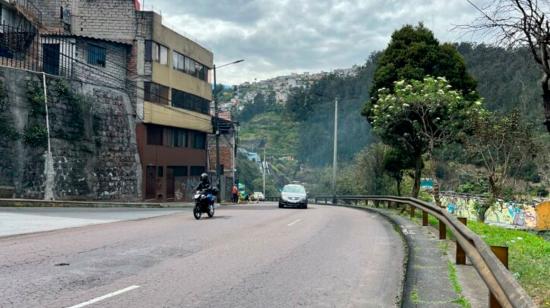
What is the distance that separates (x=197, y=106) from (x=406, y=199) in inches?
1232

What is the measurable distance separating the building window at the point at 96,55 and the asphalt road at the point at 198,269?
25.5 meters

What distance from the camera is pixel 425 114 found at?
25.5 m

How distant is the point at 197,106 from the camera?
48781 mm

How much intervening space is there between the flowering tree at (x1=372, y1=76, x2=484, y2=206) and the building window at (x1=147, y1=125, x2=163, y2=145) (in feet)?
62.3

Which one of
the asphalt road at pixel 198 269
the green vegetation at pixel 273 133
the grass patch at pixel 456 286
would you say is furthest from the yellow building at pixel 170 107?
the green vegetation at pixel 273 133

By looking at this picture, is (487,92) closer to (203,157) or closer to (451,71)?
(203,157)

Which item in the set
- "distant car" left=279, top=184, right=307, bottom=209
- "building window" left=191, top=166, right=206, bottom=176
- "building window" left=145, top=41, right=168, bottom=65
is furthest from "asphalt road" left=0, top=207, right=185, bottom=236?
"building window" left=191, top=166, right=206, bottom=176

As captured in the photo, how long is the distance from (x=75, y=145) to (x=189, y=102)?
1640cm

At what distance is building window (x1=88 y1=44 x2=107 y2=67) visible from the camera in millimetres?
37500

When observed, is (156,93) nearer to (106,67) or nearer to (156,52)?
(156,52)

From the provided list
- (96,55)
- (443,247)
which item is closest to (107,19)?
(96,55)

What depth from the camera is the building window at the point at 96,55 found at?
123 ft

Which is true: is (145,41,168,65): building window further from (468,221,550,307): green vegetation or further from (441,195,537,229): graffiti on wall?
(468,221,550,307): green vegetation

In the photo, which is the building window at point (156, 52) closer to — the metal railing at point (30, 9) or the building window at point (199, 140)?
the metal railing at point (30, 9)
